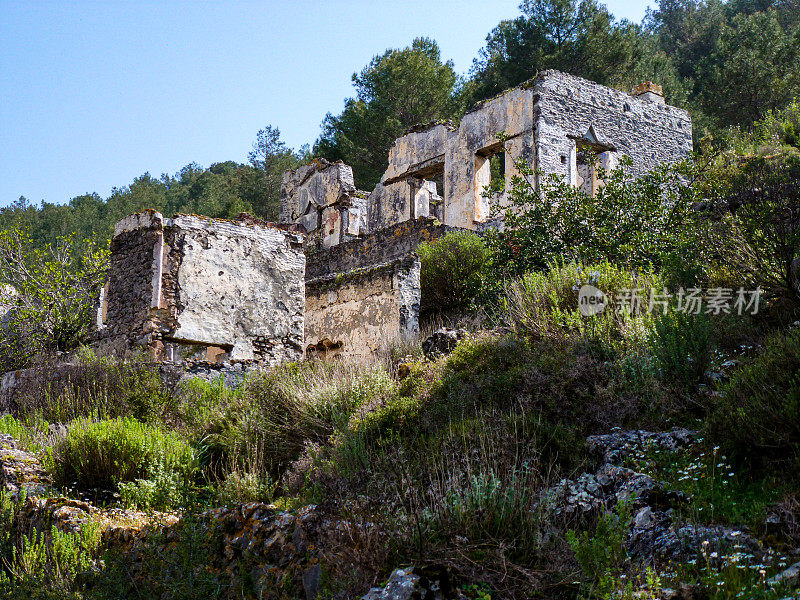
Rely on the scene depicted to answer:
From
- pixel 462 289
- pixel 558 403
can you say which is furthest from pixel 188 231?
pixel 558 403

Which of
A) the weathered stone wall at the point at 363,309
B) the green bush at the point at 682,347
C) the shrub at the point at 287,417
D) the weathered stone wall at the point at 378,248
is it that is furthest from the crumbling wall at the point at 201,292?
the green bush at the point at 682,347

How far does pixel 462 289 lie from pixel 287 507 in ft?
20.8

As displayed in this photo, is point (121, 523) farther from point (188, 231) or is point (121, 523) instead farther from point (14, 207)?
point (14, 207)

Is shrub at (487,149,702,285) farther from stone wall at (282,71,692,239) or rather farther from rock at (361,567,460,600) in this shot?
rock at (361,567,460,600)

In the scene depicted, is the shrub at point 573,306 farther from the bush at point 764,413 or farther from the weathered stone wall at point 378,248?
the weathered stone wall at point 378,248

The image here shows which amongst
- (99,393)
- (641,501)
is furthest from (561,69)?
(641,501)

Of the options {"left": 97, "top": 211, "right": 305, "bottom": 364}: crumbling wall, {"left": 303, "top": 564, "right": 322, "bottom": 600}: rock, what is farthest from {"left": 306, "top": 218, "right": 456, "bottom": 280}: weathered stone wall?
{"left": 303, "top": 564, "right": 322, "bottom": 600}: rock

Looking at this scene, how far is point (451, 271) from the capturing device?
A: 12.9 metres

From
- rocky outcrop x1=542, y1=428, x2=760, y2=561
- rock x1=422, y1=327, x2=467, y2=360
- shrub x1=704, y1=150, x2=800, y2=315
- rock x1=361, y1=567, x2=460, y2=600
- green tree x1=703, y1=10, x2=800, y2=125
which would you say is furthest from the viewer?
green tree x1=703, y1=10, x2=800, y2=125

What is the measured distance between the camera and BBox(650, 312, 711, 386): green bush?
717 cm

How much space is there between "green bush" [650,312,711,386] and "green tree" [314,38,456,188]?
22.6 meters

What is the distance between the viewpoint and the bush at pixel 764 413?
5.26 metres

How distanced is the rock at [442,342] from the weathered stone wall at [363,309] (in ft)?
3.40

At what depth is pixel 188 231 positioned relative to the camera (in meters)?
11.6
